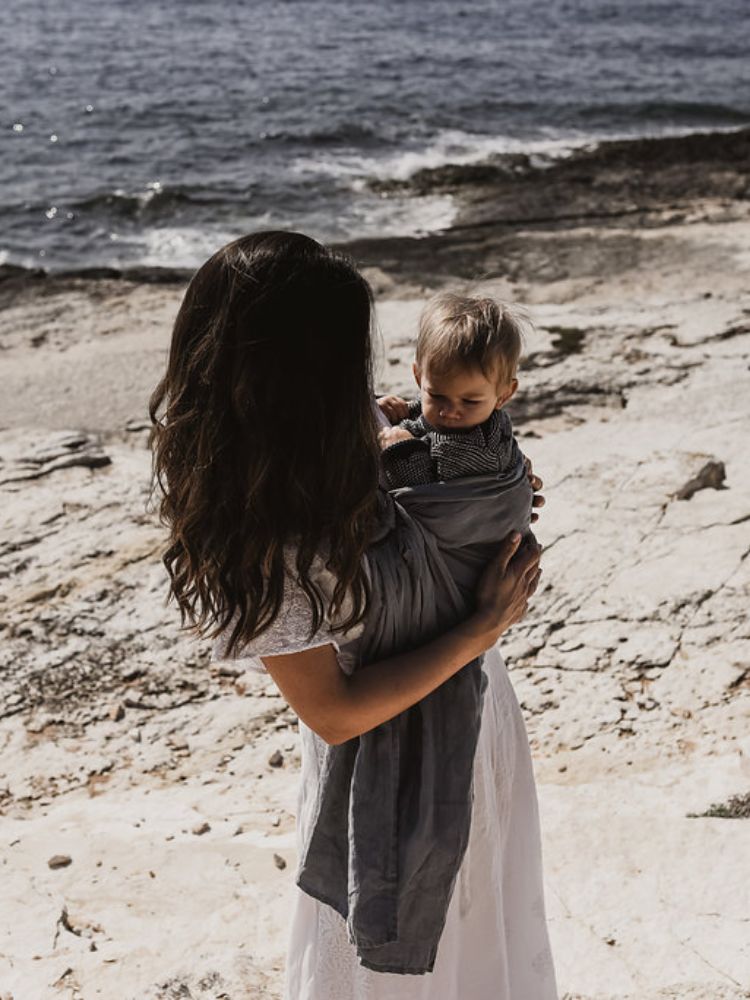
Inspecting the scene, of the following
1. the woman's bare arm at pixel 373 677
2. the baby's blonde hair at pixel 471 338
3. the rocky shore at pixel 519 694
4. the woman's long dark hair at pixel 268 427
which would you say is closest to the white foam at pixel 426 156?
the rocky shore at pixel 519 694

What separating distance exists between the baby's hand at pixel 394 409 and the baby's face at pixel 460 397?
0.17 m

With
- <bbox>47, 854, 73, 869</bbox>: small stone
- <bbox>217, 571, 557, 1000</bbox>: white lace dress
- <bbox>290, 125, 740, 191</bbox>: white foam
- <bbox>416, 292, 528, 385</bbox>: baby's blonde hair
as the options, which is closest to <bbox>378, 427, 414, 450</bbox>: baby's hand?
<bbox>416, 292, 528, 385</bbox>: baby's blonde hair

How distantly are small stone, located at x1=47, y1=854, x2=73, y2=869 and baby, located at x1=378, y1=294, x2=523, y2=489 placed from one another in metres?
2.07

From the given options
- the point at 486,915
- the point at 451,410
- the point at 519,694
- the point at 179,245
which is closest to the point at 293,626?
the point at 451,410

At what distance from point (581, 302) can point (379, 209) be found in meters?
5.21

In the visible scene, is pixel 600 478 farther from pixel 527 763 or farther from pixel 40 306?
pixel 40 306

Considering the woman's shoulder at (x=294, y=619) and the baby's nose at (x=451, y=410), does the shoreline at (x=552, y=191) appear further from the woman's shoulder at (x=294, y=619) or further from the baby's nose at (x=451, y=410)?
the woman's shoulder at (x=294, y=619)

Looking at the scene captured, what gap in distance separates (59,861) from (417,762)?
195 cm

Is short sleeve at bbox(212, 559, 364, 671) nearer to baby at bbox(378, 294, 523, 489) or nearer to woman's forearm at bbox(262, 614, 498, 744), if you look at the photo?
woman's forearm at bbox(262, 614, 498, 744)

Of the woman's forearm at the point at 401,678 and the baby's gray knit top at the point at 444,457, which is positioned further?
the baby's gray knit top at the point at 444,457

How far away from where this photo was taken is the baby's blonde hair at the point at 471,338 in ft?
7.00

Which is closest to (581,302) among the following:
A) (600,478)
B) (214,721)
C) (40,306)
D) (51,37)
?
(600,478)

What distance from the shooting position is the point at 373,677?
6.00 feet

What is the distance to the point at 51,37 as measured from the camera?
2453cm
